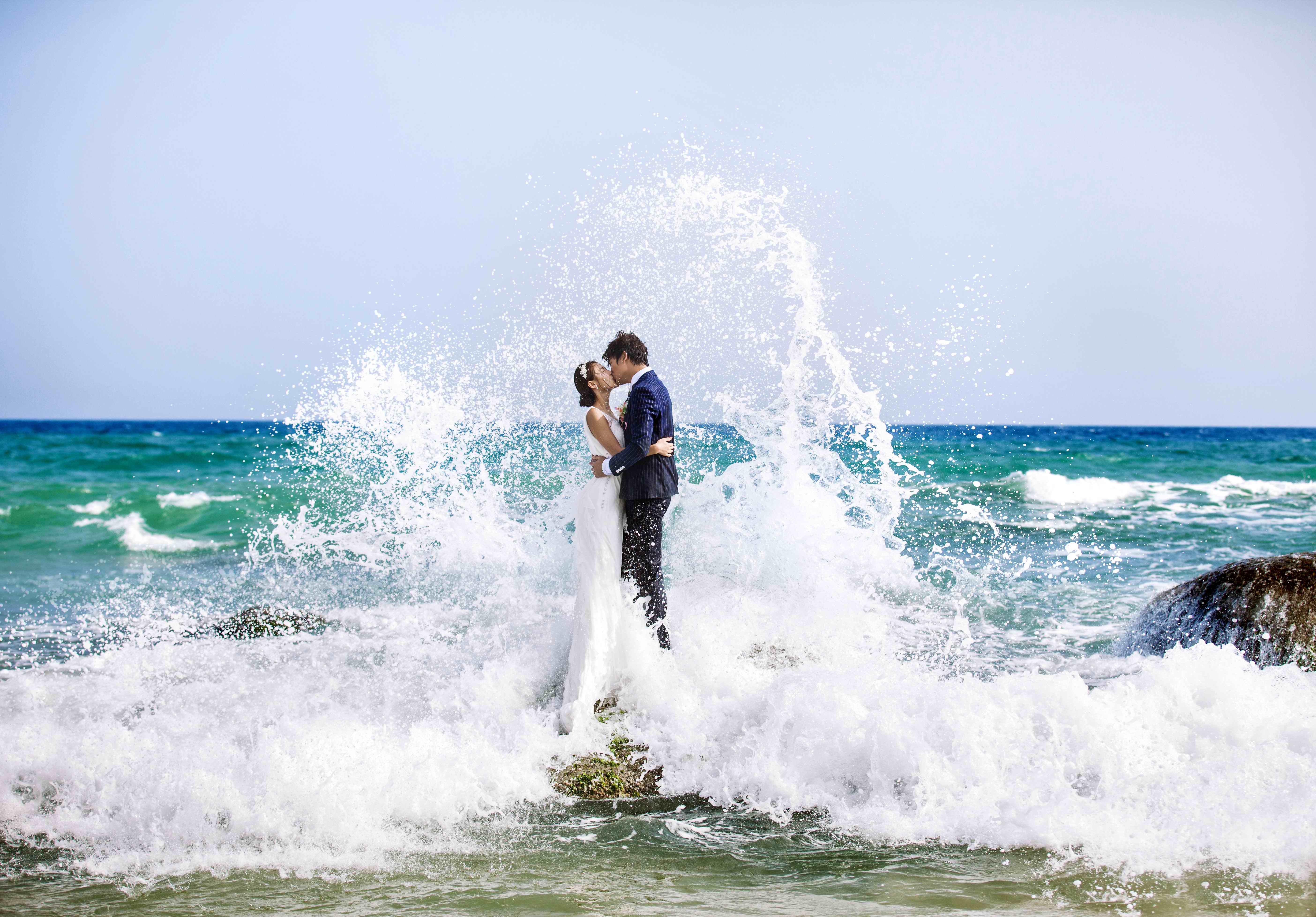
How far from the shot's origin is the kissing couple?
566 centimetres

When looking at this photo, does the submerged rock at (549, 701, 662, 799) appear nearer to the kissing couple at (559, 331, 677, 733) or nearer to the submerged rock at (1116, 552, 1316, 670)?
the kissing couple at (559, 331, 677, 733)

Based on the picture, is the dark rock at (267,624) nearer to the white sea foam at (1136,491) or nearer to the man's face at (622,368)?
the man's face at (622,368)

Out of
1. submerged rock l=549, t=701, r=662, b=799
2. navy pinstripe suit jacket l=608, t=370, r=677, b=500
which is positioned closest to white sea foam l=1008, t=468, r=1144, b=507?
navy pinstripe suit jacket l=608, t=370, r=677, b=500

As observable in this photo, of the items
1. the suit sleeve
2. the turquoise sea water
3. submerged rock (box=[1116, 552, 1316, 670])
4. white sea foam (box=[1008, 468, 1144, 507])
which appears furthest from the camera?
white sea foam (box=[1008, 468, 1144, 507])

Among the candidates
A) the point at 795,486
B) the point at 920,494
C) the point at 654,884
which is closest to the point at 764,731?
the point at 654,884

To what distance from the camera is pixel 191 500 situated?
21.3 meters

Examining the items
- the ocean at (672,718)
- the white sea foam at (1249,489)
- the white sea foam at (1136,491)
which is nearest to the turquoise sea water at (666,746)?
the ocean at (672,718)

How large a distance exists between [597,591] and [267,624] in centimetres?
514

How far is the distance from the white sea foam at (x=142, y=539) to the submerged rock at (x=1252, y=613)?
51.8 ft

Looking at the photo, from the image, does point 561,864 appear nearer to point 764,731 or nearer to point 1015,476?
point 764,731

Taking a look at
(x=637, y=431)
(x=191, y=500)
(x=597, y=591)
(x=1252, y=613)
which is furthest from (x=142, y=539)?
(x=1252, y=613)

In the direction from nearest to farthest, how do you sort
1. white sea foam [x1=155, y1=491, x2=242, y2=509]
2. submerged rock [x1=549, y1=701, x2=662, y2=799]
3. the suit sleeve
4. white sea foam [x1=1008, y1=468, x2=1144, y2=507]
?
submerged rock [x1=549, y1=701, x2=662, y2=799] → the suit sleeve → white sea foam [x1=155, y1=491, x2=242, y2=509] → white sea foam [x1=1008, y1=468, x2=1144, y2=507]

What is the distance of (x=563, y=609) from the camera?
701 centimetres

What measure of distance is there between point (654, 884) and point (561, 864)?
50cm
